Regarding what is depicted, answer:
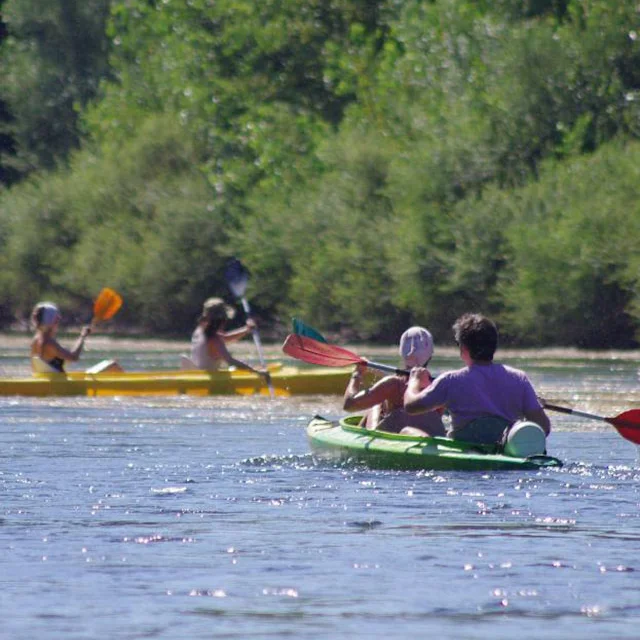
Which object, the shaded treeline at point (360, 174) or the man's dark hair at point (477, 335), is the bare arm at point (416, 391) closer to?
the man's dark hair at point (477, 335)

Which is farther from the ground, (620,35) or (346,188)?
(620,35)

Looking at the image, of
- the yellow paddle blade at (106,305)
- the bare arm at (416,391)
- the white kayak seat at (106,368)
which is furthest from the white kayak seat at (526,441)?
the yellow paddle blade at (106,305)

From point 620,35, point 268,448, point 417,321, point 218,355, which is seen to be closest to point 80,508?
point 268,448

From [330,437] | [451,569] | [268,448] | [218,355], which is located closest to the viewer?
[451,569]

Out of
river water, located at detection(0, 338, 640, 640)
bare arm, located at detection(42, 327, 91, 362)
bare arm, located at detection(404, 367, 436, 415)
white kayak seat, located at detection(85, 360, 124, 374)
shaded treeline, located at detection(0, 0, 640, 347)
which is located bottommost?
river water, located at detection(0, 338, 640, 640)

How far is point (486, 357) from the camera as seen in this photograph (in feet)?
40.6

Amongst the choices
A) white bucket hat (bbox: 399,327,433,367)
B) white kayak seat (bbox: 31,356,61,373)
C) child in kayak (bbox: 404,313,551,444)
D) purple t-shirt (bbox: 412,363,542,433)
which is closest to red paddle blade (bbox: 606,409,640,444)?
child in kayak (bbox: 404,313,551,444)

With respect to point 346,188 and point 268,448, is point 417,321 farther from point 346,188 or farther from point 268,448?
point 268,448

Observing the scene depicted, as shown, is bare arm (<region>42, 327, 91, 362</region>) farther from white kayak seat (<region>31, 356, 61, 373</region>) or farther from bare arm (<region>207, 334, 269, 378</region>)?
bare arm (<region>207, 334, 269, 378</region>)

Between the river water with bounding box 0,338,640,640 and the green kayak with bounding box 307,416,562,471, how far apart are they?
0.10m

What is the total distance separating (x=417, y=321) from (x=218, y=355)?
17.7 meters

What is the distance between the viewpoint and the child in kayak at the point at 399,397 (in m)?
13.0

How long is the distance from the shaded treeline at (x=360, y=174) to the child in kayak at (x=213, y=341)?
38.8 ft

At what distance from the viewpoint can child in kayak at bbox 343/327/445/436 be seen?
42.6ft
